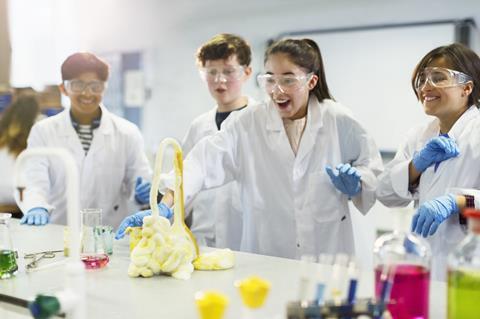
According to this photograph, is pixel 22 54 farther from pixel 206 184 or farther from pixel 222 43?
pixel 206 184

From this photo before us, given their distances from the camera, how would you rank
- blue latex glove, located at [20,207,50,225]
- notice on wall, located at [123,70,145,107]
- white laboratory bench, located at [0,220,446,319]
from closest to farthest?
white laboratory bench, located at [0,220,446,319] < blue latex glove, located at [20,207,50,225] < notice on wall, located at [123,70,145,107]

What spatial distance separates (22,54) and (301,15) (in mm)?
2359

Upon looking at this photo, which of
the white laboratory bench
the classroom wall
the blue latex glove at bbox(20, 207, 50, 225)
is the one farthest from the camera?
the classroom wall

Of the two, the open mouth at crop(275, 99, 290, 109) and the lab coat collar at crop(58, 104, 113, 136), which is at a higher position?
the open mouth at crop(275, 99, 290, 109)

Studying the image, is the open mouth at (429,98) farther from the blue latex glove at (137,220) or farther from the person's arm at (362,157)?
the blue latex glove at (137,220)

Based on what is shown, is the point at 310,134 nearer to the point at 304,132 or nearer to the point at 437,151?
the point at 304,132

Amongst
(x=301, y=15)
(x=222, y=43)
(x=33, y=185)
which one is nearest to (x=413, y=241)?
(x=222, y=43)

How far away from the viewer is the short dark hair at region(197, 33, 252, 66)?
9.48 ft

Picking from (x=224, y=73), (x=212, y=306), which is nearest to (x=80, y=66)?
(x=224, y=73)

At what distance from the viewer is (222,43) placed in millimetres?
2895

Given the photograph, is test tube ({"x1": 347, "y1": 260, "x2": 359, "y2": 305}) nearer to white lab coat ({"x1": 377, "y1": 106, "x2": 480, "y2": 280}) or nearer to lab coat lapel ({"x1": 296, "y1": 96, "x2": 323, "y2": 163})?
white lab coat ({"x1": 377, "y1": 106, "x2": 480, "y2": 280})

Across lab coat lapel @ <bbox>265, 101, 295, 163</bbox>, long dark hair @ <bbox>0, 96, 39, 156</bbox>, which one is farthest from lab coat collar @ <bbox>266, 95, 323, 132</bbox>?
long dark hair @ <bbox>0, 96, 39, 156</bbox>

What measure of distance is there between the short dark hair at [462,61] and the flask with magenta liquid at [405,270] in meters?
1.26

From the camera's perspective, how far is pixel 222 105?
308cm
